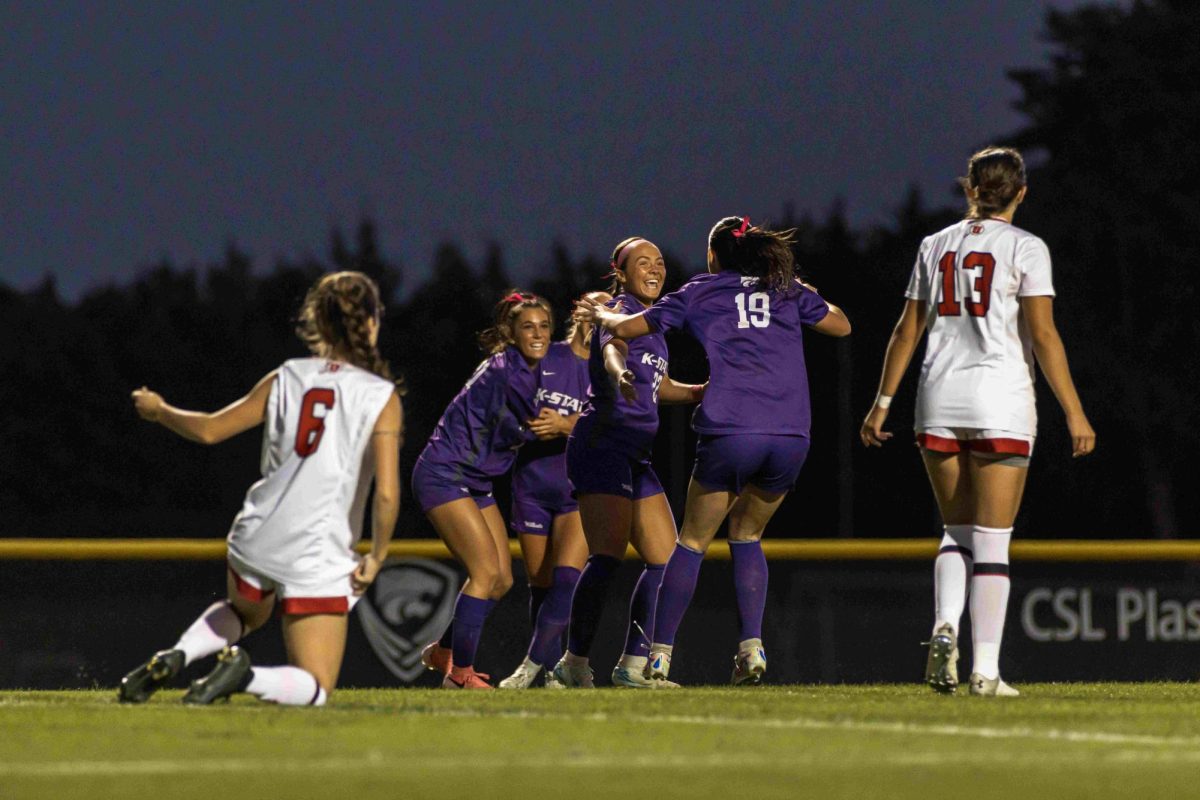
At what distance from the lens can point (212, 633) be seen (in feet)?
19.9

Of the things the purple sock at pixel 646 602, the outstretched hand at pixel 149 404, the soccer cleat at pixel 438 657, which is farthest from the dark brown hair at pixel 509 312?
the outstretched hand at pixel 149 404

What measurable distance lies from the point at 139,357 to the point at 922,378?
60.6 metres

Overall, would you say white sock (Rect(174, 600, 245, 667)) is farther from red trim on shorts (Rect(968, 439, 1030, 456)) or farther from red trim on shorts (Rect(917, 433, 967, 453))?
red trim on shorts (Rect(968, 439, 1030, 456))

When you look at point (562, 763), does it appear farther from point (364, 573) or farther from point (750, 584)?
point (750, 584)

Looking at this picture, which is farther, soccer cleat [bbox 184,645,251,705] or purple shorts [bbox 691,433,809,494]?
purple shorts [bbox 691,433,809,494]

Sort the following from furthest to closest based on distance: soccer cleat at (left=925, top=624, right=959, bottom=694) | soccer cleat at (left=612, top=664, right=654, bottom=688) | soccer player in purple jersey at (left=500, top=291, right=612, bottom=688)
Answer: soccer player in purple jersey at (left=500, top=291, right=612, bottom=688) → soccer cleat at (left=612, top=664, right=654, bottom=688) → soccer cleat at (left=925, top=624, right=959, bottom=694)

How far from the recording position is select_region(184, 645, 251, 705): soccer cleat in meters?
5.71

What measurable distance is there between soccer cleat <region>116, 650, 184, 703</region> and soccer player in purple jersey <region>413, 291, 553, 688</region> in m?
2.53

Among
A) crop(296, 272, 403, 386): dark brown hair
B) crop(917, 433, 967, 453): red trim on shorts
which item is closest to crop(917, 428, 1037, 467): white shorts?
crop(917, 433, 967, 453): red trim on shorts

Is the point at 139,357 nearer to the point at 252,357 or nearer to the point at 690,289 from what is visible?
the point at 252,357

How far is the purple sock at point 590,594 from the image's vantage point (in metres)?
8.41

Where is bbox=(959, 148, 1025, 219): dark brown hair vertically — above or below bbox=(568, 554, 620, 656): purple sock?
above

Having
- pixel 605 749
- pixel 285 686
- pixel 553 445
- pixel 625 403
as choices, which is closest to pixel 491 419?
pixel 553 445

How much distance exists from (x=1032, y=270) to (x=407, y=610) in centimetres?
545
